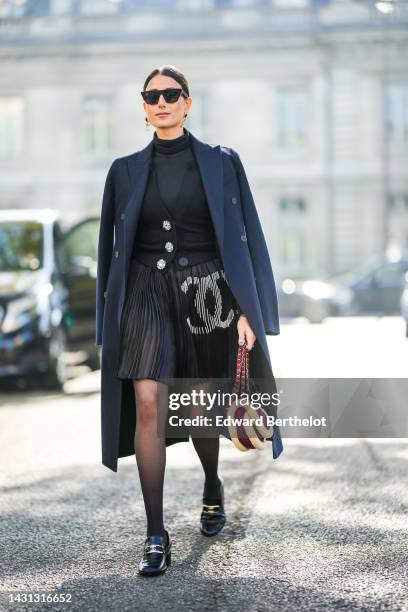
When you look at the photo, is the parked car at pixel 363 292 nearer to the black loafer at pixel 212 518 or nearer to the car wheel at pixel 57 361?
the car wheel at pixel 57 361

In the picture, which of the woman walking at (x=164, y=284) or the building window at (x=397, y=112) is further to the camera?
the building window at (x=397, y=112)

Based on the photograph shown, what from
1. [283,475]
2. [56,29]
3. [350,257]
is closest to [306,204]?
[350,257]

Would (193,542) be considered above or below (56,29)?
below

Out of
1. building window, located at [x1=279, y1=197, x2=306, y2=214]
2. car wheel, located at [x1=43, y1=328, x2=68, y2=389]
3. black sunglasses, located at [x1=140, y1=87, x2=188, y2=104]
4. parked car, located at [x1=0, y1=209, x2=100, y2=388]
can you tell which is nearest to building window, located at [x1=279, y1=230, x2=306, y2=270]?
building window, located at [x1=279, y1=197, x2=306, y2=214]

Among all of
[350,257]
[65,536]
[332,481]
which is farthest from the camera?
[350,257]

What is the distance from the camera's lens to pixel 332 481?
6137mm

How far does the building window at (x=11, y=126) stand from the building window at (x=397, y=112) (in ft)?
41.7

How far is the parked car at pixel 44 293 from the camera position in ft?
35.5

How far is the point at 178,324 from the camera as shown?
4.50 meters

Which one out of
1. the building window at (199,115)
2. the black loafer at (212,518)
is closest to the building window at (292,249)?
the building window at (199,115)

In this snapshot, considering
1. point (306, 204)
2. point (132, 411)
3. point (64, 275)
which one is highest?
point (306, 204)

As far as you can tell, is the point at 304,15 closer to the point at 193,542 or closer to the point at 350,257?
the point at 350,257

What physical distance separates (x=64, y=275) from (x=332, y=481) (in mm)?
5817

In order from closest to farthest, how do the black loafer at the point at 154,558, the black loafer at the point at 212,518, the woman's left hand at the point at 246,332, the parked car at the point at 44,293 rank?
the black loafer at the point at 154,558
the woman's left hand at the point at 246,332
the black loafer at the point at 212,518
the parked car at the point at 44,293
